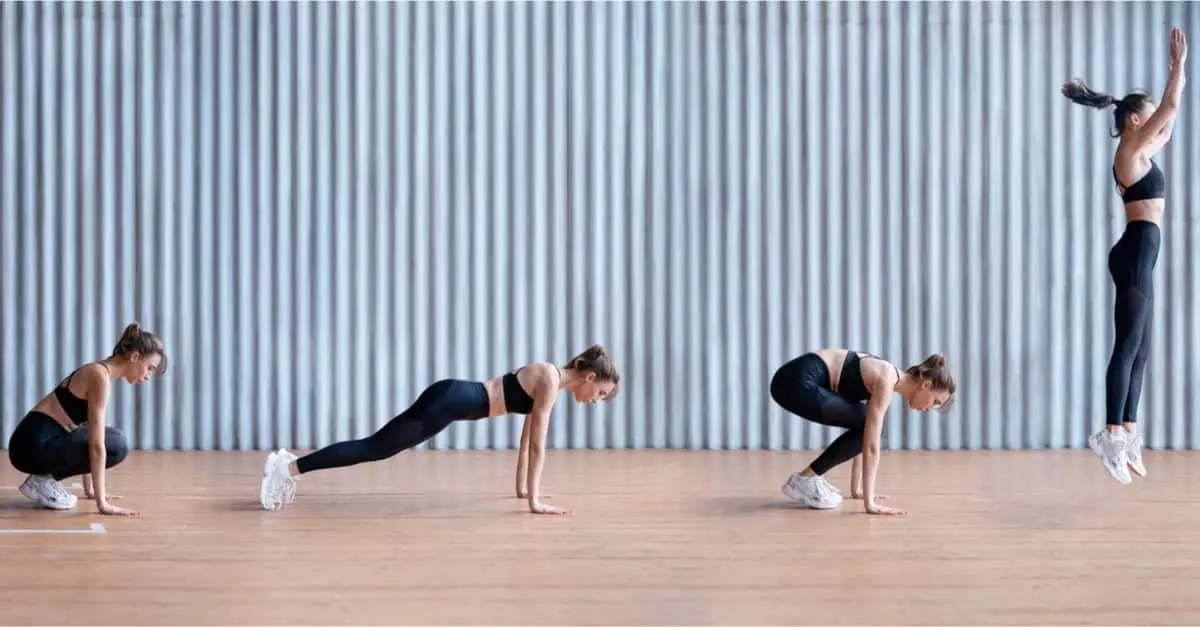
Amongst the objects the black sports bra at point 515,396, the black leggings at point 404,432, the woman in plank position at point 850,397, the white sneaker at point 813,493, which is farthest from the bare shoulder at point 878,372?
the black leggings at point 404,432

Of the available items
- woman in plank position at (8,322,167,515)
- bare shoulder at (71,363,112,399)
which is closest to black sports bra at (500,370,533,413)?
woman in plank position at (8,322,167,515)

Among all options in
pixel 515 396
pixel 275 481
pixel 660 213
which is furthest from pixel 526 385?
pixel 660 213

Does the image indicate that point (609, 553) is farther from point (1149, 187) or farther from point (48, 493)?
point (1149, 187)

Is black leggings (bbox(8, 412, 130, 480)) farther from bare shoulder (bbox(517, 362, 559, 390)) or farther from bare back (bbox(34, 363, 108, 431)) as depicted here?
bare shoulder (bbox(517, 362, 559, 390))

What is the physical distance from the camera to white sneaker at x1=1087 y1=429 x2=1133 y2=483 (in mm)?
4254

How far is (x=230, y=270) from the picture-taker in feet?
20.6

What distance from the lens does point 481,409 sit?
14.0 ft

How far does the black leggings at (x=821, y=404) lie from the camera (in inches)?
167

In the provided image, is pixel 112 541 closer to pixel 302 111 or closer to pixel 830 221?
pixel 302 111

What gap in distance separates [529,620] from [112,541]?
4.98ft

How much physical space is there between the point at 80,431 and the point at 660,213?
2.99 m

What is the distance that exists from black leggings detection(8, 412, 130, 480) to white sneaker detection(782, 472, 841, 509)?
2.20 m

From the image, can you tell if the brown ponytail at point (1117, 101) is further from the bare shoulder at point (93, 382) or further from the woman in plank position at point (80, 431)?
the bare shoulder at point (93, 382)

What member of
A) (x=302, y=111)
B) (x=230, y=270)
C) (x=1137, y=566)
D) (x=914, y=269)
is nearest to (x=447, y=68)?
(x=302, y=111)
